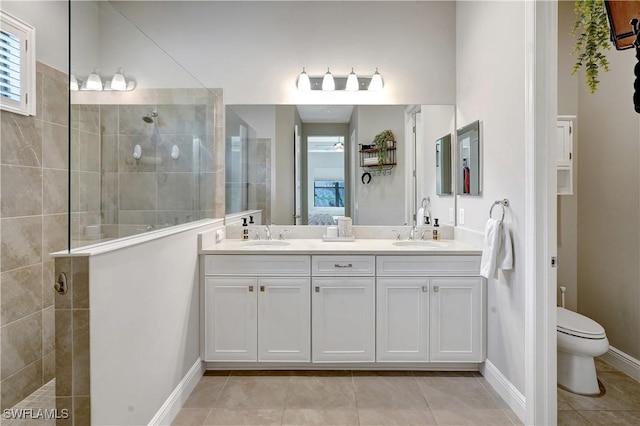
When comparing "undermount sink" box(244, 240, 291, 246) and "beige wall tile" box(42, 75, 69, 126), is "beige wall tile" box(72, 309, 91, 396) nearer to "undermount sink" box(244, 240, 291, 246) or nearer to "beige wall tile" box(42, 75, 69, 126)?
"undermount sink" box(244, 240, 291, 246)

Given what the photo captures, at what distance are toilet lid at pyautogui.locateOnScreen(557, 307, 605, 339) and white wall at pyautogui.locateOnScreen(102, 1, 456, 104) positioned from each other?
1.83m

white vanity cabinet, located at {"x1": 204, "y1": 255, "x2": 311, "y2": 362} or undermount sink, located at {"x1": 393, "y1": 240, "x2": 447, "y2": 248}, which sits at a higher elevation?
undermount sink, located at {"x1": 393, "y1": 240, "x2": 447, "y2": 248}

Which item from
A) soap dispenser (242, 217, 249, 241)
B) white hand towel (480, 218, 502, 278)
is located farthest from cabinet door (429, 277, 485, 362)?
soap dispenser (242, 217, 249, 241)

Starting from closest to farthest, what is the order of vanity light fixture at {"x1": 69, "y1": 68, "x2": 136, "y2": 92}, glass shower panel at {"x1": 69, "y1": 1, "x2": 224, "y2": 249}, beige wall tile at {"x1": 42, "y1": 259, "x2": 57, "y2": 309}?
1. glass shower panel at {"x1": 69, "y1": 1, "x2": 224, "y2": 249}
2. vanity light fixture at {"x1": 69, "y1": 68, "x2": 136, "y2": 92}
3. beige wall tile at {"x1": 42, "y1": 259, "x2": 57, "y2": 309}

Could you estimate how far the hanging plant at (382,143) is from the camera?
9.80 ft

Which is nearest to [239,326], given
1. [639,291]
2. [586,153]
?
[639,291]

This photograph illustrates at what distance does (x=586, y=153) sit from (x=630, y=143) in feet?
1.14

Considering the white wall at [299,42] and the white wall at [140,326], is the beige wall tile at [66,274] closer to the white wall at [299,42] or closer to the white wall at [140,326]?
the white wall at [140,326]

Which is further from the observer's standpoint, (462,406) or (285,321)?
(285,321)

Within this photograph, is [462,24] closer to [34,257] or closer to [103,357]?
[103,357]

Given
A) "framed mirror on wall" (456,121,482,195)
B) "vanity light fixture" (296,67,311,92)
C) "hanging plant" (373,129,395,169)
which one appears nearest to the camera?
"framed mirror on wall" (456,121,482,195)

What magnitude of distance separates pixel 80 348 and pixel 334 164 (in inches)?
88.0

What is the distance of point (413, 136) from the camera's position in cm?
298

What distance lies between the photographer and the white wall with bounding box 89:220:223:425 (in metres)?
1.36
